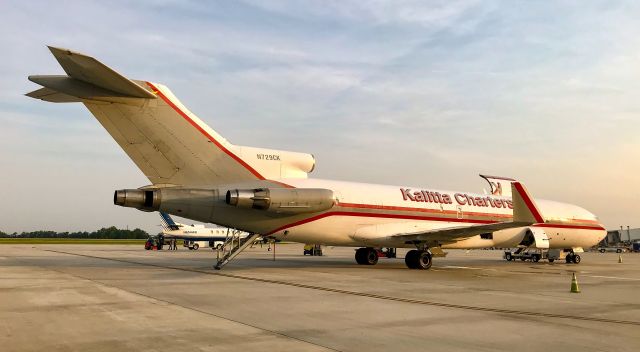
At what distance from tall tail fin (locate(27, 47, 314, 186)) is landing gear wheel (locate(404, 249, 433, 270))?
7.31 meters

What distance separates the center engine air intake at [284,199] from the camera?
18.2 m

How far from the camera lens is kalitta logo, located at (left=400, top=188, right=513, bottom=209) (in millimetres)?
24484

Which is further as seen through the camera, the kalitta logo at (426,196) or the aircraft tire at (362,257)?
the aircraft tire at (362,257)

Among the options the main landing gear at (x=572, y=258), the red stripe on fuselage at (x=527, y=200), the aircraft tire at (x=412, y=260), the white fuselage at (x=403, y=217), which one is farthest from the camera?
the main landing gear at (x=572, y=258)

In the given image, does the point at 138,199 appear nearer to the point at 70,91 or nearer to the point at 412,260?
the point at 70,91

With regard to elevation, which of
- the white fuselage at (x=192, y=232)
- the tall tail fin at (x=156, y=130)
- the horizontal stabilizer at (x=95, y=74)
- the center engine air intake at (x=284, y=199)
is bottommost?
the white fuselage at (x=192, y=232)

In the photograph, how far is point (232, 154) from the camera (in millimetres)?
19375

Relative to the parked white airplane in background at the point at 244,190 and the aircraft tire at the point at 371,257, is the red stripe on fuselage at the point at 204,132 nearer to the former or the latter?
the parked white airplane in background at the point at 244,190

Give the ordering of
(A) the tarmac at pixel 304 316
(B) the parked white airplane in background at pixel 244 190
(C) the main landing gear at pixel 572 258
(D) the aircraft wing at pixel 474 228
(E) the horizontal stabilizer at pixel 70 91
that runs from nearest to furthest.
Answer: (A) the tarmac at pixel 304 316, (E) the horizontal stabilizer at pixel 70 91, (B) the parked white airplane in background at pixel 244 190, (D) the aircraft wing at pixel 474 228, (C) the main landing gear at pixel 572 258

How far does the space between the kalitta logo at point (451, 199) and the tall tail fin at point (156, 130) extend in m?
7.22

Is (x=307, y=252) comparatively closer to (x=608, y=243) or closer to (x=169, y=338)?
(x=169, y=338)

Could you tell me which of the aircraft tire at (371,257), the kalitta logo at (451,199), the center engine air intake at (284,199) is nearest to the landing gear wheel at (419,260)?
the kalitta logo at (451,199)

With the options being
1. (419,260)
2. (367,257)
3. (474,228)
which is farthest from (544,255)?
(474,228)

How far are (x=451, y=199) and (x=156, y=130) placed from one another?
14906 mm
